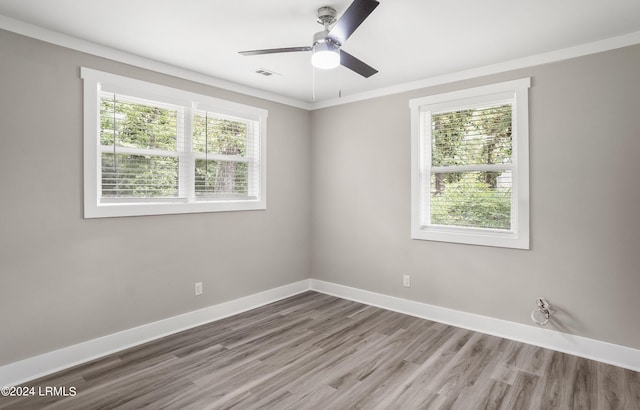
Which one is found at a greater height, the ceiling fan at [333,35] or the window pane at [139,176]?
the ceiling fan at [333,35]

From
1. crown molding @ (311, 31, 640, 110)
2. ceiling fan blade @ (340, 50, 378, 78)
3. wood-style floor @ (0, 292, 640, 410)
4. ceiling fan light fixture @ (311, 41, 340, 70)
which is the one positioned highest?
crown molding @ (311, 31, 640, 110)

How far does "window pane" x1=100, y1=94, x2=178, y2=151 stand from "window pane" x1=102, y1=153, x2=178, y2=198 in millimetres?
124

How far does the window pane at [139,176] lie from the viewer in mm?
3129

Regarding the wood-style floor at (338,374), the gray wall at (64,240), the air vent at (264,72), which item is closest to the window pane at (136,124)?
the gray wall at (64,240)

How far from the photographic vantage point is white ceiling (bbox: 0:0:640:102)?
2.36 m

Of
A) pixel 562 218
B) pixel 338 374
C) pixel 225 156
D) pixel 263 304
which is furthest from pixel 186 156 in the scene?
pixel 562 218

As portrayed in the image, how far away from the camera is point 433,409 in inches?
91.3

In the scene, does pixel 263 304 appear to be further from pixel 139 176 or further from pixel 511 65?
pixel 511 65

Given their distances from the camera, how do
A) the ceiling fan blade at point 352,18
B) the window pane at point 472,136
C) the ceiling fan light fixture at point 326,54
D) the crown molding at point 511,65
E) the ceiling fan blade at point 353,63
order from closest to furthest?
the ceiling fan blade at point 352,18 → the ceiling fan light fixture at point 326,54 → the ceiling fan blade at point 353,63 → the crown molding at point 511,65 → the window pane at point 472,136

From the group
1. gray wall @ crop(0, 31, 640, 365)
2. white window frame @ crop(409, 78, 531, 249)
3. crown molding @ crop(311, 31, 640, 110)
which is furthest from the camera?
white window frame @ crop(409, 78, 531, 249)

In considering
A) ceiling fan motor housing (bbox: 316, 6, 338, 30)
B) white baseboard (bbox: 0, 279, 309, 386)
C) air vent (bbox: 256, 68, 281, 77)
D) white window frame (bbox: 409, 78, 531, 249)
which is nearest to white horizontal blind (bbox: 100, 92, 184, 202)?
air vent (bbox: 256, 68, 281, 77)

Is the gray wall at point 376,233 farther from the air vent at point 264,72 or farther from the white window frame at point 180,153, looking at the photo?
the air vent at point 264,72

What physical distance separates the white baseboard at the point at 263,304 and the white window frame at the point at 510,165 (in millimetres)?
772

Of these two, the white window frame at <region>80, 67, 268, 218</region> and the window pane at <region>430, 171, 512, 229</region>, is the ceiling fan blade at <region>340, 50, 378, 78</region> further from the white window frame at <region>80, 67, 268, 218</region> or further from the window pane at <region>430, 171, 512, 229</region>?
the white window frame at <region>80, 67, 268, 218</region>
